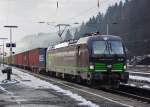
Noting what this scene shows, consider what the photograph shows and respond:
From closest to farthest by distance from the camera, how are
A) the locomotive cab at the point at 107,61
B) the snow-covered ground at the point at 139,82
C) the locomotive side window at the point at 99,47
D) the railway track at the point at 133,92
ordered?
1. the railway track at the point at 133,92
2. the locomotive cab at the point at 107,61
3. the locomotive side window at the point at 99,47
4. the snow-covered ground at the point at 139,82

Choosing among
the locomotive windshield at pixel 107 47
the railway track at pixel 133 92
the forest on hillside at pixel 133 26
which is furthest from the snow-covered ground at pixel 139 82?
the forest on hillside at pixel 133 26

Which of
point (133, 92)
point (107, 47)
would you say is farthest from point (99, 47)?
point (133, 92)

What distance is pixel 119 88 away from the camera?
2858 centimetres

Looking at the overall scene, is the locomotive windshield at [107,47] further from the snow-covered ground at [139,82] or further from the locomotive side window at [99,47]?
the snow-covered ground at [139,82]

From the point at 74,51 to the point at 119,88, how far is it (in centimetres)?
440

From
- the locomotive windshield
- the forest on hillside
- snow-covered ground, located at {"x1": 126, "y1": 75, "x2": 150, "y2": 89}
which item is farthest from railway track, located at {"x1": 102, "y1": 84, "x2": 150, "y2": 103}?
the forest on hillside

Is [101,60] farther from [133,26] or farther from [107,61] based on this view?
[133,26]

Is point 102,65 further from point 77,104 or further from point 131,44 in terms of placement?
point 131,44

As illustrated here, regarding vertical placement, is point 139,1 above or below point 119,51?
above

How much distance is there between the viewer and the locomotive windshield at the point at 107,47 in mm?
27266

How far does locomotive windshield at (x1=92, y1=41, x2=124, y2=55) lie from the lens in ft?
89.5

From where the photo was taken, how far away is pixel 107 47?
27.5m

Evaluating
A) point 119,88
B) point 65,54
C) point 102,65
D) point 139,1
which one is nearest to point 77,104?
point 102,65

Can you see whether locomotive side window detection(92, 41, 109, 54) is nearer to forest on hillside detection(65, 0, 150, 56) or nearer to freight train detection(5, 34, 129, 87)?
freight train detection(5, 34, 129, 87)
